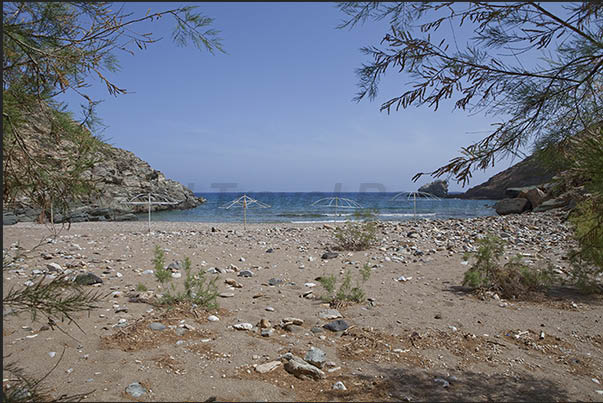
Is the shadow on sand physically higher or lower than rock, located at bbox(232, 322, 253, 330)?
lower

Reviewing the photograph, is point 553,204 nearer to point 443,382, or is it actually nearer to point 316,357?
point 443,382

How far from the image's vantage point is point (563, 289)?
5.65 meters

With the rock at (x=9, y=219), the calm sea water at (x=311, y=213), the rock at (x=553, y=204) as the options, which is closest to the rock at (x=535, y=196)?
the rock at (x=553, y=204)

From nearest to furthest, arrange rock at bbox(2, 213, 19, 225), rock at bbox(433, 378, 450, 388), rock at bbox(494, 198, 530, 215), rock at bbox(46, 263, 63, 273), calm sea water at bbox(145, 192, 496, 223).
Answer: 1. rock at bbox(433, 378, 450, 388)
2. rock at bbox(46, 263, 63, 273)
3. rock at bbox(2, 213, 19, 225)
4. rock at bbox(494, 198, 530, 215)
5. calm sea water at bbox(145, 192, 496, 223)

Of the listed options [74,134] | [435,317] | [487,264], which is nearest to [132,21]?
[74,134]

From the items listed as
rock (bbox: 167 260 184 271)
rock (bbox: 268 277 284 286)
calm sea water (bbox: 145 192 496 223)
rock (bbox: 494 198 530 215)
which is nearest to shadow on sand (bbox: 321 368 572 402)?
rock (bbox: 268 277 284 286)

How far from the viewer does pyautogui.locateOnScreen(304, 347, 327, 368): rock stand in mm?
3102

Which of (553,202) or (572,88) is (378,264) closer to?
(572,88)

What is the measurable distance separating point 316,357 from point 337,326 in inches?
34.8

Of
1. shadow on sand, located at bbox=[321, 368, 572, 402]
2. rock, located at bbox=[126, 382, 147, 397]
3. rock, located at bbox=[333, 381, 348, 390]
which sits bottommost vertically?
shadow on sand, located at bbox=[321, 368, 572, 402]

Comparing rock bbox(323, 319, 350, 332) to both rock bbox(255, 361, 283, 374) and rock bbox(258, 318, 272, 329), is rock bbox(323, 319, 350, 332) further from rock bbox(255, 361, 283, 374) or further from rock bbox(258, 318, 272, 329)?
rock bbox(255, 361, 283, 374)

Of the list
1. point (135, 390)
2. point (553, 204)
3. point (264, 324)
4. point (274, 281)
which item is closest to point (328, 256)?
point (274, 281)

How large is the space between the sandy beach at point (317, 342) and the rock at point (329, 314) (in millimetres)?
47

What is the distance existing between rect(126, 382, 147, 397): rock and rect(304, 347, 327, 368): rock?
125cm
